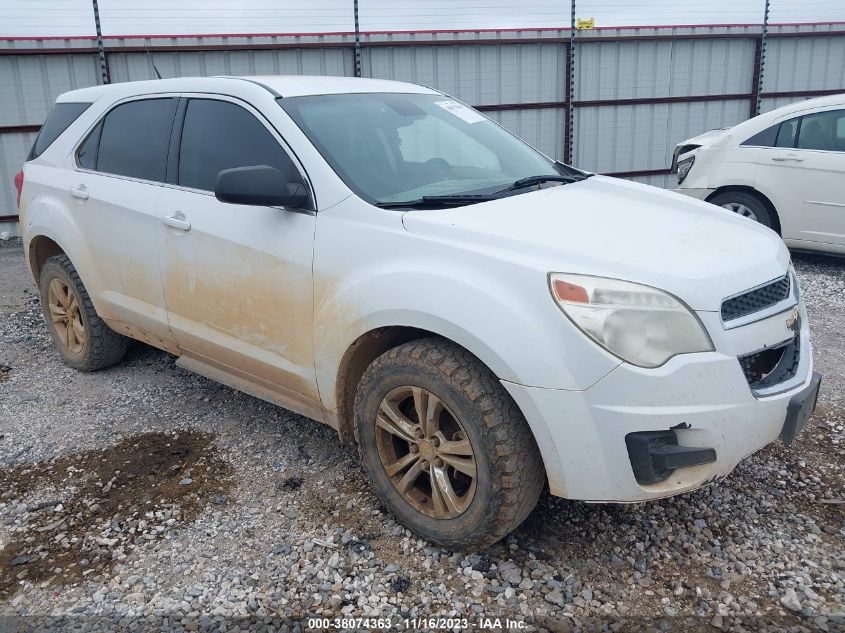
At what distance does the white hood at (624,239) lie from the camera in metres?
2.49

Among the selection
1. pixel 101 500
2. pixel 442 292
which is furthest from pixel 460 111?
pixel 101 500

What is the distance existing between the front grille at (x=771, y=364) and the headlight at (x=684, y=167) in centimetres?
532

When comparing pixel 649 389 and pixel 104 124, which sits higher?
pixel 104 124

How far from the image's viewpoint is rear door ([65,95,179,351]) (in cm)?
389

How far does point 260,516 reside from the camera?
10.4 feet

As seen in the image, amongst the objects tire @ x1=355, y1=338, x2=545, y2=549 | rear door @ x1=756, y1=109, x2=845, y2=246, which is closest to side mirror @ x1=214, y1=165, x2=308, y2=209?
tire @ x1=355, y1=338, x2=545, y2=549

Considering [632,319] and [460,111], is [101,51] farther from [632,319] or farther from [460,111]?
[632,319]

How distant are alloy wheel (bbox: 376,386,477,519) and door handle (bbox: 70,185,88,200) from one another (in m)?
2.47

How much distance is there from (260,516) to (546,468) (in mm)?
1329

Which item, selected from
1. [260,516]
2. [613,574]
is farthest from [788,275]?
[260,516]

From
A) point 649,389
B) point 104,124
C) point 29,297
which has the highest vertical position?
point 104,124

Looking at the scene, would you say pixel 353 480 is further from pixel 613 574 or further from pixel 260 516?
pixel 613 574

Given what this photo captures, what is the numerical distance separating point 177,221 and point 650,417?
7.99 feet

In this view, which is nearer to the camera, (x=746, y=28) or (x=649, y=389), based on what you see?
(x=649, y=389)
